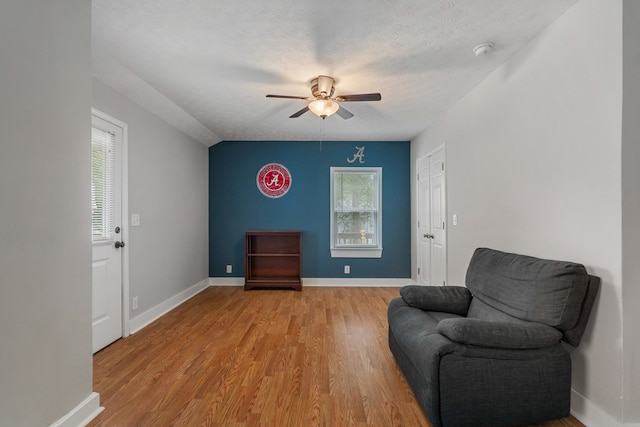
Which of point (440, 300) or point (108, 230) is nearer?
point (440, 300)

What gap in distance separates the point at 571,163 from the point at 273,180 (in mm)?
4239

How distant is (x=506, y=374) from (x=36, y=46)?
9.43ft

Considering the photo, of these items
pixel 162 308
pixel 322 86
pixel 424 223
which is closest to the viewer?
pixel 322 86

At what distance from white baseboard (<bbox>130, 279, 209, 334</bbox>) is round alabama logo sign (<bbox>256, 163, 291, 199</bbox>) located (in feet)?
6.20

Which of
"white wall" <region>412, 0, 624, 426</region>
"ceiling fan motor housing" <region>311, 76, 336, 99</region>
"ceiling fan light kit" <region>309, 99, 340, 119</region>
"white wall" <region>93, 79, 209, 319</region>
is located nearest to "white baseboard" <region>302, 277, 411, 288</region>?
"white wall" <region>93, 79, 209, 319</region>

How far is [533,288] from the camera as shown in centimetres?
185

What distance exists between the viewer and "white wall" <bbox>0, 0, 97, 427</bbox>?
1.36 m

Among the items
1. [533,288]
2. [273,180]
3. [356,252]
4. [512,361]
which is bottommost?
[512,361]

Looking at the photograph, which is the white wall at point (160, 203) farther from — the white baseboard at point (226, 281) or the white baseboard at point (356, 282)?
the white baseboard at point (356, 282)

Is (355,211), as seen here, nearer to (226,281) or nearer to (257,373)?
(226,281)

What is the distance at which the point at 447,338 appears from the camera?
1735mm

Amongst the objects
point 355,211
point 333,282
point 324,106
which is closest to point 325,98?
point 324,106

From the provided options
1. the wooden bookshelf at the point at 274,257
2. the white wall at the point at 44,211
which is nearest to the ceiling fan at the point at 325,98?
the white wall at the point at 44,211

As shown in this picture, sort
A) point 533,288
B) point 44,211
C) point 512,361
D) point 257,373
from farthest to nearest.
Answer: point 257,373
point 533,288
point 512,361
point 44,211
